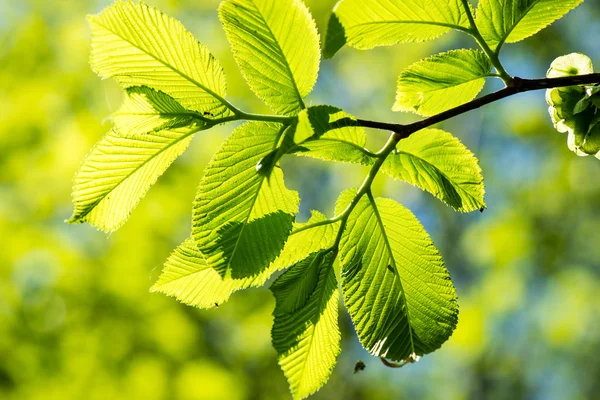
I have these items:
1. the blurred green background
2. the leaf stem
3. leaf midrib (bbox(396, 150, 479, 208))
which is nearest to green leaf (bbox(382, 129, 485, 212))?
leaf midrib (bbox(396, 150, 479, 208))

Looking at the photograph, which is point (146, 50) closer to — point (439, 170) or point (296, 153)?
point (296, 153)

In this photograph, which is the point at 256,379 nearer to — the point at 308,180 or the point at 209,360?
the point at 209,360

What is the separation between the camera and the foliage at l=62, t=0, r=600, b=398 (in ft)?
2.19

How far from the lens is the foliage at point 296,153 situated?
667 mm

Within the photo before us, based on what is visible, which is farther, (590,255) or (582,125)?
(590,255)

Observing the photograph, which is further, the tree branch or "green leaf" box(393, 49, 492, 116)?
"green leaf" box(393, 49, 492, 116)

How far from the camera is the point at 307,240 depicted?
0.76 metres

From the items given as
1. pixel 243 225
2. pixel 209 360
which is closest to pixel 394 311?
pixel 243 225

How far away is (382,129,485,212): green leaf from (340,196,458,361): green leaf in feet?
0.17

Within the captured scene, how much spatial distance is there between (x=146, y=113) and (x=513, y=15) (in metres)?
0.49

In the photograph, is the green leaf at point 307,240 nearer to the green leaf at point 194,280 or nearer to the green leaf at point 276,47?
the green leaf at point 194,280

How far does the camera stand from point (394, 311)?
2.46ft

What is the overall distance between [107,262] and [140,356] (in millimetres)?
944

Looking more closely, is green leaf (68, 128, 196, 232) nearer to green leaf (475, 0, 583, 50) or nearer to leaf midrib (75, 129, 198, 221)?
leaf midrib (75, 129, 198, 221)
